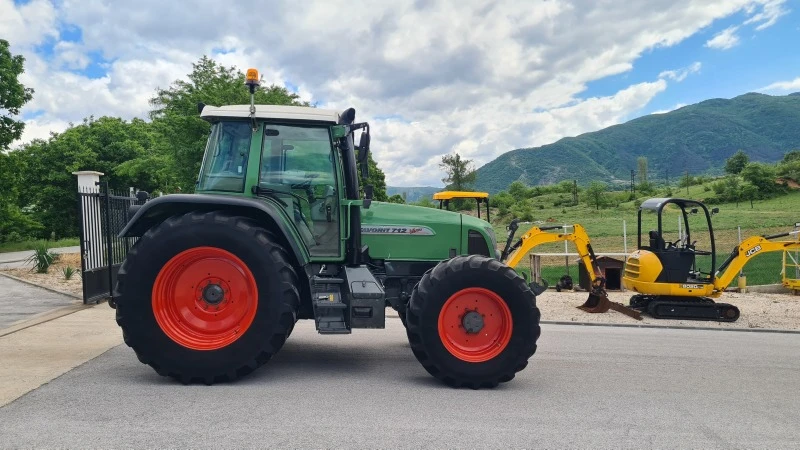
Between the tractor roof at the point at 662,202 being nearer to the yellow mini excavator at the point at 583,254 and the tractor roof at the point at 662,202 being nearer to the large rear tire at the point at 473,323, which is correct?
the yellow mini excavator at the point at 583,254

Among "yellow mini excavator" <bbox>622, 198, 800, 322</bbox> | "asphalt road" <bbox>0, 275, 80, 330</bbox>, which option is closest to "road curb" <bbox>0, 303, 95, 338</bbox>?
"asphalt road" <bbox>0, 275, 80, 330</bbox>

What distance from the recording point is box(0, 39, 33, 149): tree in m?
24.4

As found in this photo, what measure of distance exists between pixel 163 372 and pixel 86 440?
1.21 metres

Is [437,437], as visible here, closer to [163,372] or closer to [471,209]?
[163,372]

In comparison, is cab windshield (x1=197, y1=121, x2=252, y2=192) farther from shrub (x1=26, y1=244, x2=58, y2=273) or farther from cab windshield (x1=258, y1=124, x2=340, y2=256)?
shrub (x1=26, y1=244, x2=58, y2=273)

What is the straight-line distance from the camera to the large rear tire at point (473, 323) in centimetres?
486

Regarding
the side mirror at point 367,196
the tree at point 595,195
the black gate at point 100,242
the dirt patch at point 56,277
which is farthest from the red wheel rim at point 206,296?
the tree at point 595,195

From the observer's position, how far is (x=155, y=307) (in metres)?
4.77

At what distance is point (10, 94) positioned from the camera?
24.7 metres

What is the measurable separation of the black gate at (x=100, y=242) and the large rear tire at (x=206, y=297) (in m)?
5.46

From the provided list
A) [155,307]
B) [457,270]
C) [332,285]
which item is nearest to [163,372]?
[155,307]

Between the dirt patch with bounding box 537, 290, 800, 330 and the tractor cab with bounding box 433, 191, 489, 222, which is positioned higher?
the tractor cab with bounding box 433, 191, 489, 222

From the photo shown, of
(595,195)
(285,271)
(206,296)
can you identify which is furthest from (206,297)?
(595,195)

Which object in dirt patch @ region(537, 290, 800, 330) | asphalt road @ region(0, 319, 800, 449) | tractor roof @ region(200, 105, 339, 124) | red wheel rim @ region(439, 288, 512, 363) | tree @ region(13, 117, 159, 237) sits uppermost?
tree @ region(13, 117, 159, 237)
